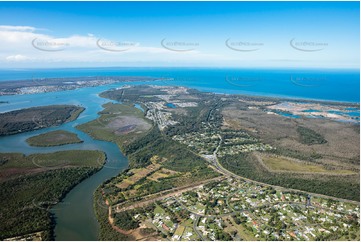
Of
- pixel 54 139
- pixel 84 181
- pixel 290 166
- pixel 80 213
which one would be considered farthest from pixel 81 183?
pixel 290 166

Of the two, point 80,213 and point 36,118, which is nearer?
point 80,213

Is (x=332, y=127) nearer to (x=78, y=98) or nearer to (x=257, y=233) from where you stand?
(x=257, y=233)

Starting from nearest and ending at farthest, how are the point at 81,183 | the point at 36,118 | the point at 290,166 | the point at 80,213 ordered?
the point at 80,213 → the point at 81,183 → the point at 290,166 → the point at 36,118

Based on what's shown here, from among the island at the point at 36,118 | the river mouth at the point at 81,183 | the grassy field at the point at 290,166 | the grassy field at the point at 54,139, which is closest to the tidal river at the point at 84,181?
the river mouth at the point at 81,183

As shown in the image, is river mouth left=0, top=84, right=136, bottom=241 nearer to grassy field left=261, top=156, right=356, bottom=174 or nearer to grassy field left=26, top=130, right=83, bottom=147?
grassy field left=26, top=130, right=83, bottom=147

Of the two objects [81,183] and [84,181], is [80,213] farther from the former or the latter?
[84,181]
